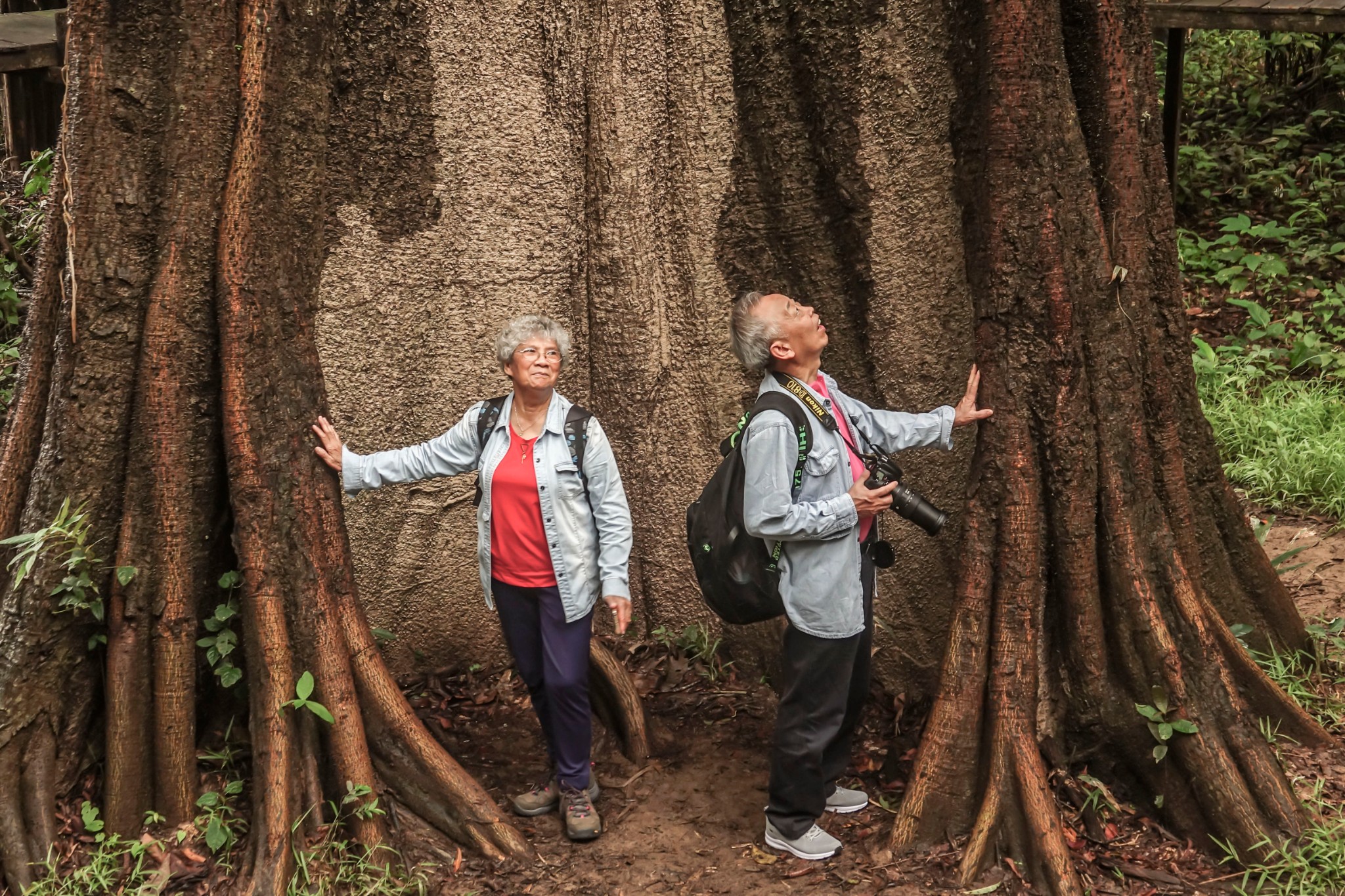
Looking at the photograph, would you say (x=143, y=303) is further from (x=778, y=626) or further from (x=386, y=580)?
(x=778, y=626)

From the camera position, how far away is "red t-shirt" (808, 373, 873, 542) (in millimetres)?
3707

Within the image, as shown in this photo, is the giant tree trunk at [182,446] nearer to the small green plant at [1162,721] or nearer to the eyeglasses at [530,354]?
the eyeglasses at [530,354]

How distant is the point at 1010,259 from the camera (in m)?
3.85

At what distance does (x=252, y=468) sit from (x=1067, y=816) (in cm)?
283

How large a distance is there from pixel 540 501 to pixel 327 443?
0.76 m

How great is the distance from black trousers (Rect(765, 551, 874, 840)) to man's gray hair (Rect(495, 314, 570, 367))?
45.8 inches

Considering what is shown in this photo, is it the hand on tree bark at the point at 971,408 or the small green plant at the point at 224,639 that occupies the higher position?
the hand on tree bark at the point at 971,408

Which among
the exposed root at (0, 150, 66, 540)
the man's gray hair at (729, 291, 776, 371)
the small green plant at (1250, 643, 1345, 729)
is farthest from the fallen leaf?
the exposed root at (0, 150, 66, 540)

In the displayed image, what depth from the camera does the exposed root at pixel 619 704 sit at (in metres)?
4.54

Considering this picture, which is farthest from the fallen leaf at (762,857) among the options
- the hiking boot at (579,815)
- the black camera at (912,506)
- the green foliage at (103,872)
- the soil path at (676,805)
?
the green foliage at (103,872)

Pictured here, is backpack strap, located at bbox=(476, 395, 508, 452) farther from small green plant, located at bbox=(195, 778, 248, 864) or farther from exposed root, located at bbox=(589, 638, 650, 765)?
small green plant, located at bbox=(195, 778, 248, 864)

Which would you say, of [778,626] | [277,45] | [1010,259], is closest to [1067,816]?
[778,626]

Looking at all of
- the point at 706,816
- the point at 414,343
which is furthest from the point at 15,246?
the point at 706,816

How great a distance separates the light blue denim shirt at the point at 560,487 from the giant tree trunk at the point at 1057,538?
1.15 metres
